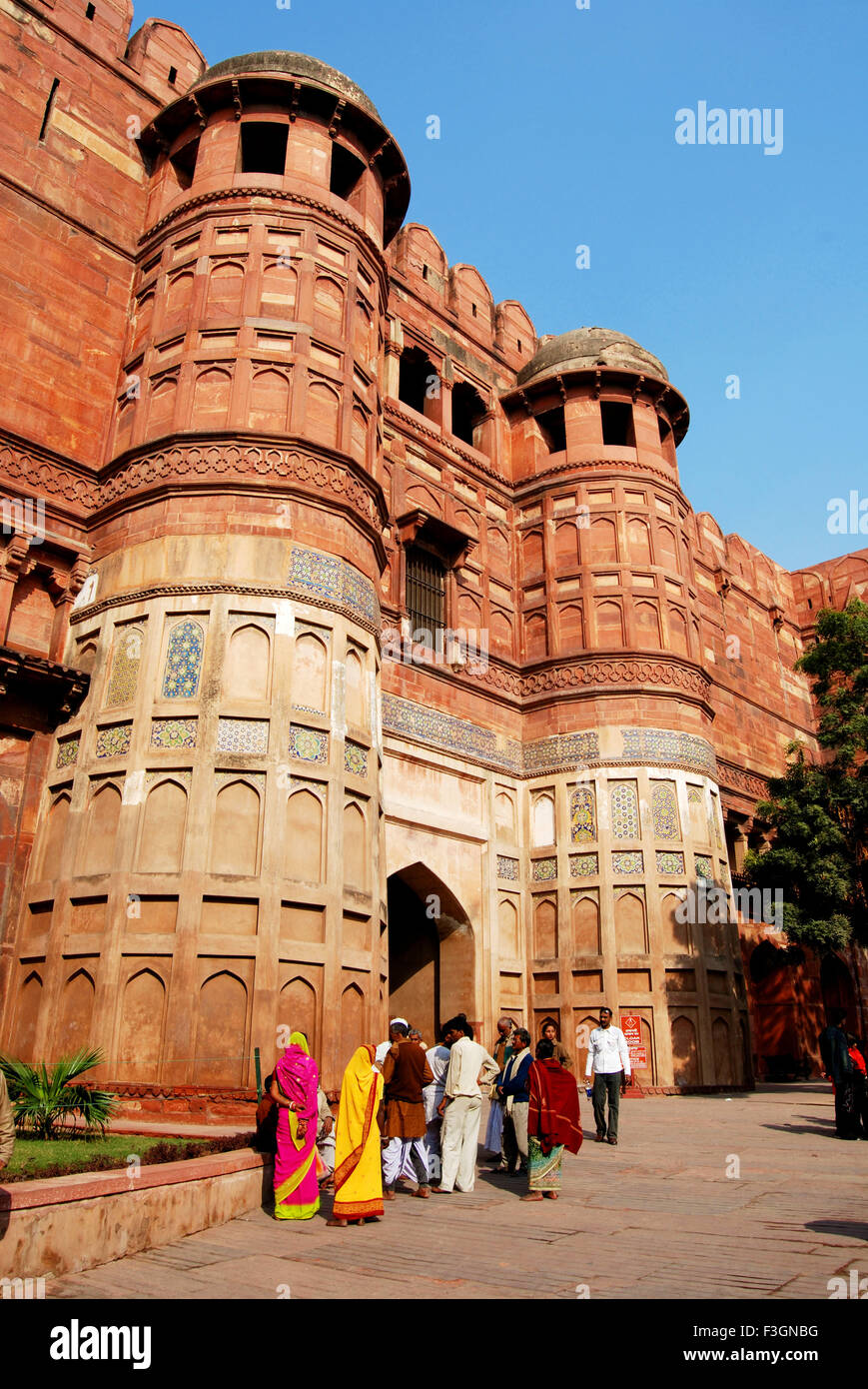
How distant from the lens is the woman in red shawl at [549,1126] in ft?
25.7

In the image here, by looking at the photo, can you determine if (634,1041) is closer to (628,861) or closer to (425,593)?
(628,861)

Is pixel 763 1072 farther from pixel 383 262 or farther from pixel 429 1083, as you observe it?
pixel 383 262

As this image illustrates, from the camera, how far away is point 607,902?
17766mm

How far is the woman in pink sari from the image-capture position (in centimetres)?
710

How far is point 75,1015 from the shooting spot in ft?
34.8

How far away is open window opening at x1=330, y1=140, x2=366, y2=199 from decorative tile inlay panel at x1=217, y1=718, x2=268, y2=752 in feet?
32.2

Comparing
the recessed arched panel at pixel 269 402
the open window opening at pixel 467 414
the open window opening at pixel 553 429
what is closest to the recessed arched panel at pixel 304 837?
the recessed arched panel at pixel 269 402

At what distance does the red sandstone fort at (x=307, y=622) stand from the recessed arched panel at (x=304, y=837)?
0.20ft

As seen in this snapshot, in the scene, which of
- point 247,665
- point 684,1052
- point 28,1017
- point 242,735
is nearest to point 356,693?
point 247,665

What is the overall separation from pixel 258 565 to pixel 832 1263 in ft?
31.3

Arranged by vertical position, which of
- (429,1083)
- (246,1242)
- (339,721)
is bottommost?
(246,1242)

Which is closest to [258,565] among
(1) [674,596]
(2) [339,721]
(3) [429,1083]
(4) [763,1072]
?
(2) [339,721]

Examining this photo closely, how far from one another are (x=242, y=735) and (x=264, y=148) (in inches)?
431

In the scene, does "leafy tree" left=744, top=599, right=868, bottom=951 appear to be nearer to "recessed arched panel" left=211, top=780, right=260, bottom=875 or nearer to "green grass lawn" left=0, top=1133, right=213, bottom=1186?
"recessed arched panel" left=211, top=780, right=260, bottom=875
